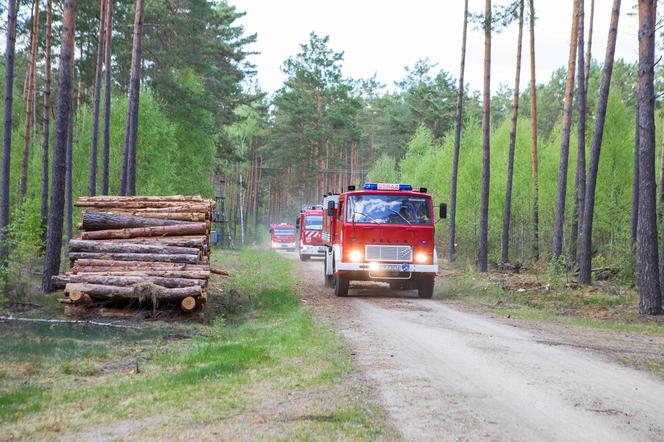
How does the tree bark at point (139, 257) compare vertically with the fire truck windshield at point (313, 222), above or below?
below

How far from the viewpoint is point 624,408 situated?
20.6ft

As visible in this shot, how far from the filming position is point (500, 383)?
23.9 ft

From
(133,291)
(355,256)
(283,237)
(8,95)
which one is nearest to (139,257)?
(133,291)

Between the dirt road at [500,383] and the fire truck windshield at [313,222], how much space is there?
2675 centimetres

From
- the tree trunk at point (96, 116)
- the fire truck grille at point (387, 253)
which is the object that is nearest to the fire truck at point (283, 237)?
the tree trunk at point (96, 116)

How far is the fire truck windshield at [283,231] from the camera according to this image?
193 ft

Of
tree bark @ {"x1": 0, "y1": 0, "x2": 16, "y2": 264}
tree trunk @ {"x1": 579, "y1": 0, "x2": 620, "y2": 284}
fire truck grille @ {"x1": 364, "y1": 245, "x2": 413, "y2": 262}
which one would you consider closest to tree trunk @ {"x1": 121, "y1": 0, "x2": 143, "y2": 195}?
tree bark @ {"x1": 0, "y1": 0, "x2": 16, "y2": 264}

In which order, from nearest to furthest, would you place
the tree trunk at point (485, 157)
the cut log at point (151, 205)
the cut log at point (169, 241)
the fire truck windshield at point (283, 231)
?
the cut log at point (169, 241), the cut log at point (151, 205), the tree trunk at point (485, 157), the fire truck windshield at point (283, 231)

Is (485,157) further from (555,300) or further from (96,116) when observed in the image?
(96,116)

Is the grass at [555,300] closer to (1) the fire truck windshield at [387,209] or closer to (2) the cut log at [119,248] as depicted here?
(1) the fire truck windshield at [387,209]

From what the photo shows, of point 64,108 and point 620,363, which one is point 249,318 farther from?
point 620,363

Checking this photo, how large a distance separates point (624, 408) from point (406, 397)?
6.58ft

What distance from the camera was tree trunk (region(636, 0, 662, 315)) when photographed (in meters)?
14.6

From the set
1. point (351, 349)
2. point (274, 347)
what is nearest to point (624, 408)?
point (351, 349)
